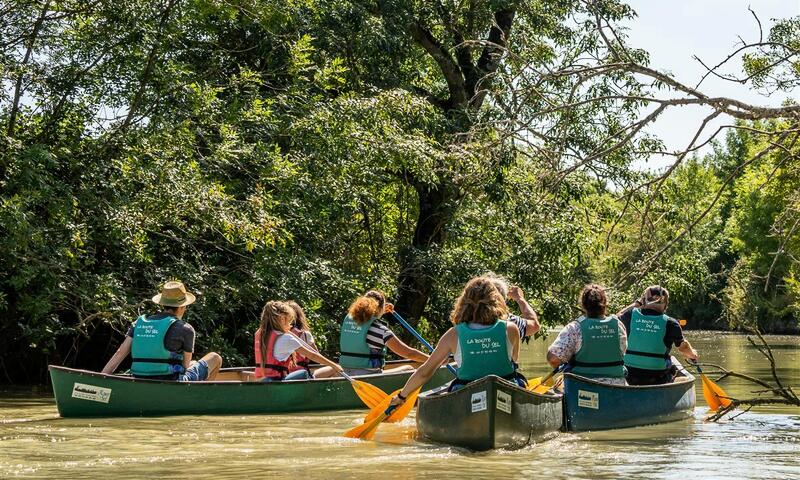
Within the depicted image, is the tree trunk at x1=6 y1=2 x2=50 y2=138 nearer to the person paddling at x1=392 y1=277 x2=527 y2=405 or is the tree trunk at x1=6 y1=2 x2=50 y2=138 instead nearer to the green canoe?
the green canoe

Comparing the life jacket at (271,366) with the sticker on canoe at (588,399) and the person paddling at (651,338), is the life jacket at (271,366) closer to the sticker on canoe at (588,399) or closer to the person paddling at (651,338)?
the sticker on canoe at (588,399)

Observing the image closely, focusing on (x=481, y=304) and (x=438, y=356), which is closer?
(x=481, y=304)

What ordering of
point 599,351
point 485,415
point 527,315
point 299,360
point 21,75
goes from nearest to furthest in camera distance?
point 485,415 < point 527,315 < point 599,351 < point 299,360 < point 21,75

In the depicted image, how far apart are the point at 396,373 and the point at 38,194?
178 inches

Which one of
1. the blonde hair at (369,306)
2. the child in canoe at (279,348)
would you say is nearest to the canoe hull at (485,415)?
the child in canoe at (279,348)

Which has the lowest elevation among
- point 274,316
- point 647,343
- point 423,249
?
point 647,343

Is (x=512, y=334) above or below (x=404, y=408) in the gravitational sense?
above

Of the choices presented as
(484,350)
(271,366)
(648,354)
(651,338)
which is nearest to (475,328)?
(484,350)

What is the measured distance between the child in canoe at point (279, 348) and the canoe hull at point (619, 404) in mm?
2943

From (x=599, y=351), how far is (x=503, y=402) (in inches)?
83.5

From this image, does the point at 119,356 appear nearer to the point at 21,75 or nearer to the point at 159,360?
the point at 159,360

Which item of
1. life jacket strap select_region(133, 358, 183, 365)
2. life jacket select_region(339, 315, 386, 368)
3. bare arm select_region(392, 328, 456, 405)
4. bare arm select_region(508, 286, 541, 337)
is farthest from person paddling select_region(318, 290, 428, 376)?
bare arm select_region(392, 328, 456, 405)

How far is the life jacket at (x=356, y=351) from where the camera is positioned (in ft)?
40.5

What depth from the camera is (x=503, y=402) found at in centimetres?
817
